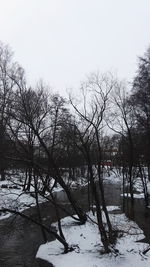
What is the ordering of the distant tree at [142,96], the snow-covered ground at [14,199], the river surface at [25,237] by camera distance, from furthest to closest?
the distant tree at [142,96]
the snow-covered ground at [14,199]
the river surface at [25,237]

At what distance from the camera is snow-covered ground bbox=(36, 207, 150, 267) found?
13891 millimetres

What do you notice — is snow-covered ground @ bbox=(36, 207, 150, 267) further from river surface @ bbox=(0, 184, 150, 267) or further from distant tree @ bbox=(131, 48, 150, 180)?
distant tree @ bbox=(131, 48, 150, 180)

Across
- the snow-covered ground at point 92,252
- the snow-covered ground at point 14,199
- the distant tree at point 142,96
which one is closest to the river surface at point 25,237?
the snow-covered ground at point 92,252

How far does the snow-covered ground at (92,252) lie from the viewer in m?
13.9

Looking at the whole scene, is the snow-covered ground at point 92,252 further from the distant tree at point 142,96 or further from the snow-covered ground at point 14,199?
the distant tree at point 142,96

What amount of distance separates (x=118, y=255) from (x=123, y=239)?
2503 mm

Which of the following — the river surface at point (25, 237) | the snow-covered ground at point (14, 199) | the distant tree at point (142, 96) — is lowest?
the river surface at point (25, 237)

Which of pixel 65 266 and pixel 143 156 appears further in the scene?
pixel 143 156

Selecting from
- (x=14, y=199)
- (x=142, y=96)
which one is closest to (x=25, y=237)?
(x=14, y=199)

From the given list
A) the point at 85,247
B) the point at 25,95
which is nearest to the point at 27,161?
the point at 25,95

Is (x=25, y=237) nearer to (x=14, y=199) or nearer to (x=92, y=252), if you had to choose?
(x=92, y=252)

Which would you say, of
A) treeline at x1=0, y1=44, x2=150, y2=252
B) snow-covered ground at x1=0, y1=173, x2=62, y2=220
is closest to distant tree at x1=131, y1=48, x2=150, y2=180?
treeline at x1=0, y1=44, x2=150, y2=252

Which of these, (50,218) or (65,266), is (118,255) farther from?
(50,218)

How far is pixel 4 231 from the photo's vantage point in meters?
20.3
